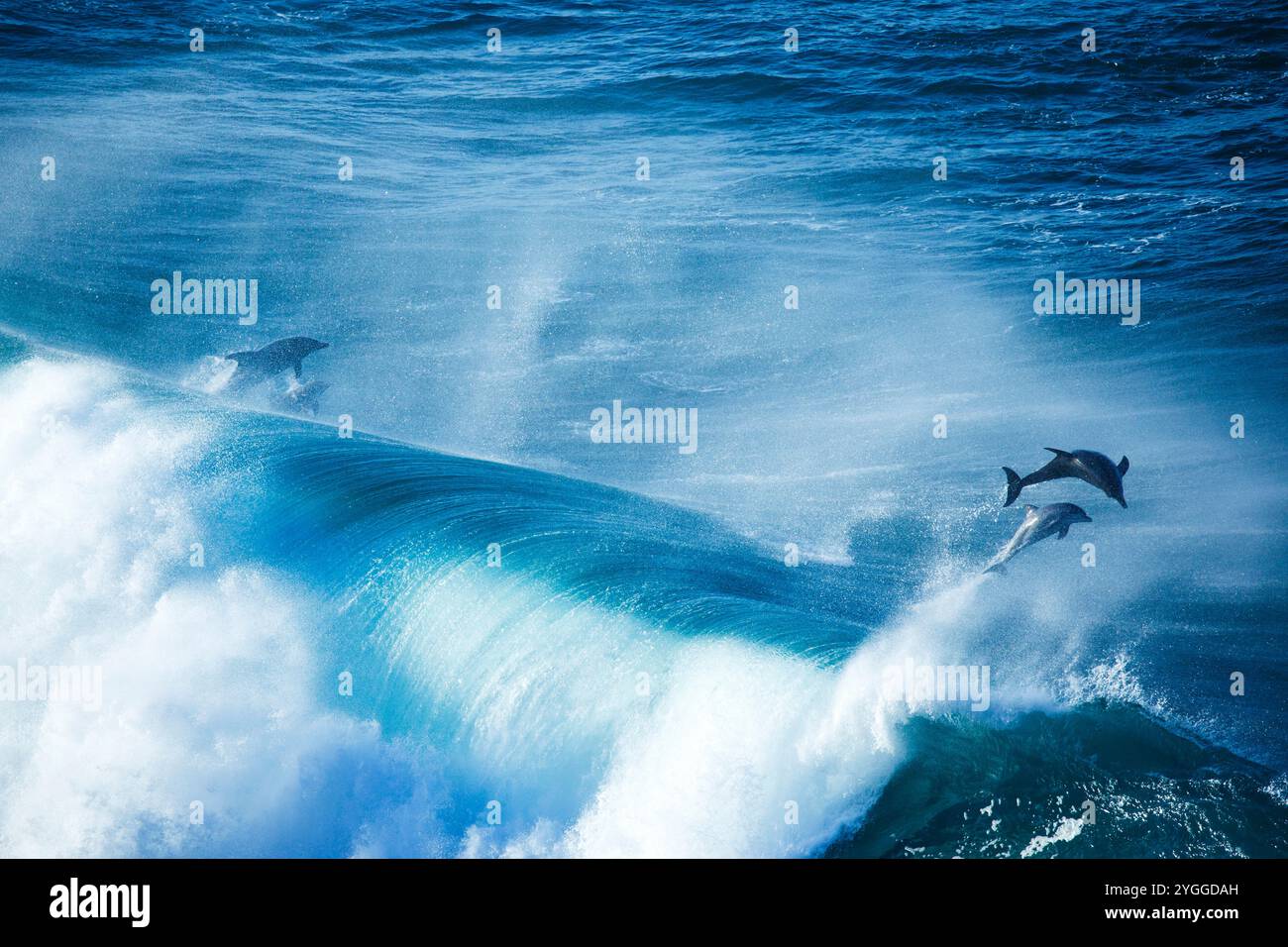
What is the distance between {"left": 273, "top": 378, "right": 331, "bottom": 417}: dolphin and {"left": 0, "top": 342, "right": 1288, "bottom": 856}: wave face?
213 centimetres

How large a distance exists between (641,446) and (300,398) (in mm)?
3654

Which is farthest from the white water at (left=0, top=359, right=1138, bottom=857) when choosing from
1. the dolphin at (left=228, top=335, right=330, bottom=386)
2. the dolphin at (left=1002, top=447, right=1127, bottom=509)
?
the dolphin at (left=228, top=335, right=330, bottom=386)

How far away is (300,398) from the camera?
11.9 metres

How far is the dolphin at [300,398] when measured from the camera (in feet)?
38.3

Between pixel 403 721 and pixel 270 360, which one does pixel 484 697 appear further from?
pixel 270 360

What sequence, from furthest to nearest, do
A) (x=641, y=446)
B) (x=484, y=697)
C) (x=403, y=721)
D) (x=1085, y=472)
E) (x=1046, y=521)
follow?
1. (x=641, y=446)
2. (x=1085, y=472)
3. (x=1046, y=521)
4. (x=484, y=697)
5. (x=403, y=721)

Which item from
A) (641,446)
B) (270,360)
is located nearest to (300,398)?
(270,360)

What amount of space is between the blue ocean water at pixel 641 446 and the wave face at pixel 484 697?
1.3 inches

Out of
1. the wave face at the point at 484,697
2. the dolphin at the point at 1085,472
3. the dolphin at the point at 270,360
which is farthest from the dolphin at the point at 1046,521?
the dolphin at the point at 270,360

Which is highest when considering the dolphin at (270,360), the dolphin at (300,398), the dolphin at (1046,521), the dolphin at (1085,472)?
the dolphin at (270,360)

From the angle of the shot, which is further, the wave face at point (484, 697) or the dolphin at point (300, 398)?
the dolphin at point (300, 398)

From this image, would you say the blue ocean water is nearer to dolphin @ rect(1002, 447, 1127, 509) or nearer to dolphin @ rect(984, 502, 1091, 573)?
dolphin @ rect(984, 502, 1091, 573)

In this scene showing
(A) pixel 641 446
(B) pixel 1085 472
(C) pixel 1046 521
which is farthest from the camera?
(A) pixel 641 446

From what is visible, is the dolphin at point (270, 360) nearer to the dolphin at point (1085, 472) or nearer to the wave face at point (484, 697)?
the wave face at point (484, 697)
